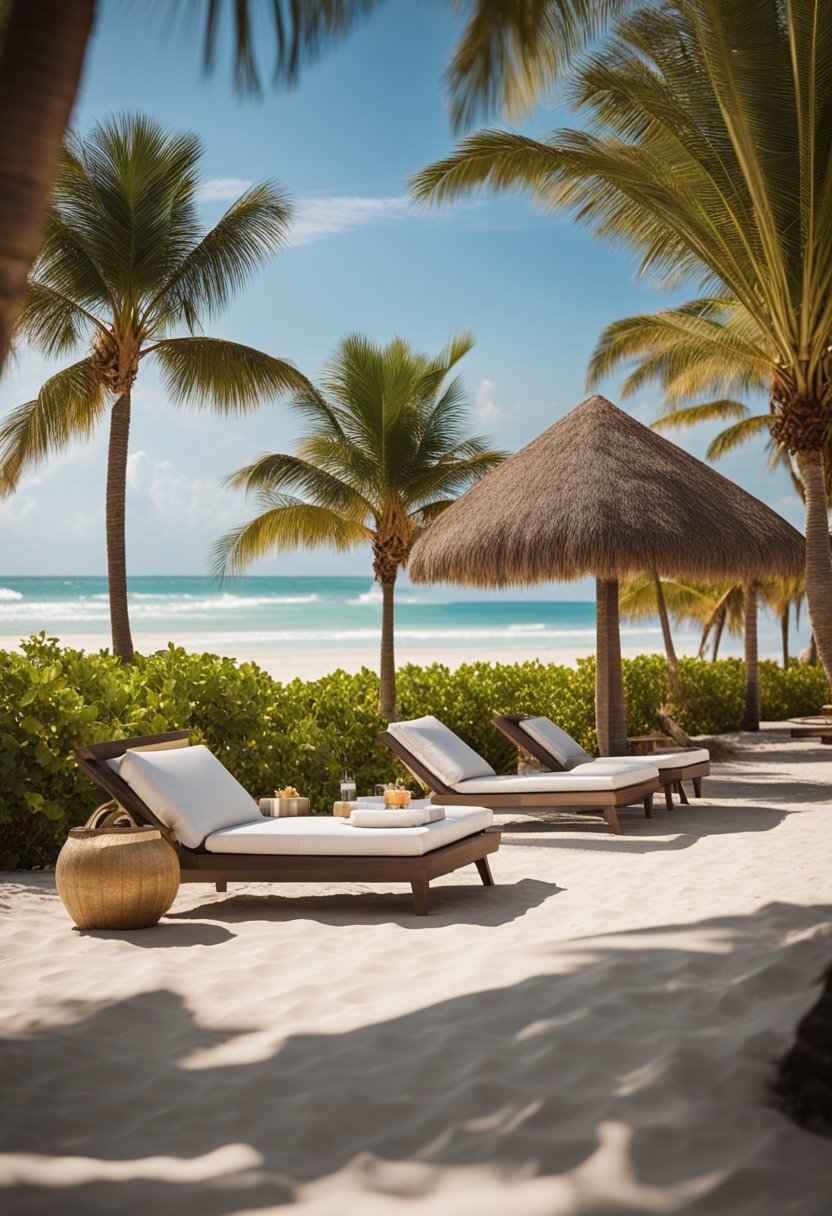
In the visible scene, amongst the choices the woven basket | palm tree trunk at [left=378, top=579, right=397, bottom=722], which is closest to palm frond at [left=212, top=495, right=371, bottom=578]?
palm tree trunk at [left=378, top=579, right=397, bottom=722]

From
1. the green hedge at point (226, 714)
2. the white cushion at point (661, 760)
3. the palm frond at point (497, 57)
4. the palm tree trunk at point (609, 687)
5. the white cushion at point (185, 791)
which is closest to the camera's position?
the palm frond at point (497, 57)

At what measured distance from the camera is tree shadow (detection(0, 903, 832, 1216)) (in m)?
2.50

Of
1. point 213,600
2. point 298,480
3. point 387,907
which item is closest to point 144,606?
point 213,600

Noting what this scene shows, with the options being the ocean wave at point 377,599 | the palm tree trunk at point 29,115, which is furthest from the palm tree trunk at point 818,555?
the ocean wave at point 377,599

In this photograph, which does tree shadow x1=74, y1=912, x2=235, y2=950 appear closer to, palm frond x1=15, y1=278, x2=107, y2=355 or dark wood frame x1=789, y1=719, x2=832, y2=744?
palm frond x1=15, y1=278, x2=107, y2=355

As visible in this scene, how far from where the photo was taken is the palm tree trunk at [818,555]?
10.4 metres

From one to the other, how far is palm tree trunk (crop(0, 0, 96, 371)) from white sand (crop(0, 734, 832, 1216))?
75.0 inches

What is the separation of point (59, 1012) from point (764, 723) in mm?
16728

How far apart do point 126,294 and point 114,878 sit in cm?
795

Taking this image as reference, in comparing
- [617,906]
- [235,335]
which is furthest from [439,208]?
[235,335]

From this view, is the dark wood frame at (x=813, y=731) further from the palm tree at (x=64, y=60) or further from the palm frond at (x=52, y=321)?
the palm tree at (x=64, y=60)

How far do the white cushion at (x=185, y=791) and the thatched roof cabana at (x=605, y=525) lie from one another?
4515 mm

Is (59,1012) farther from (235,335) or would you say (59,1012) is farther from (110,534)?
(235,335)

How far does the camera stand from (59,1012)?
3.99 meters
